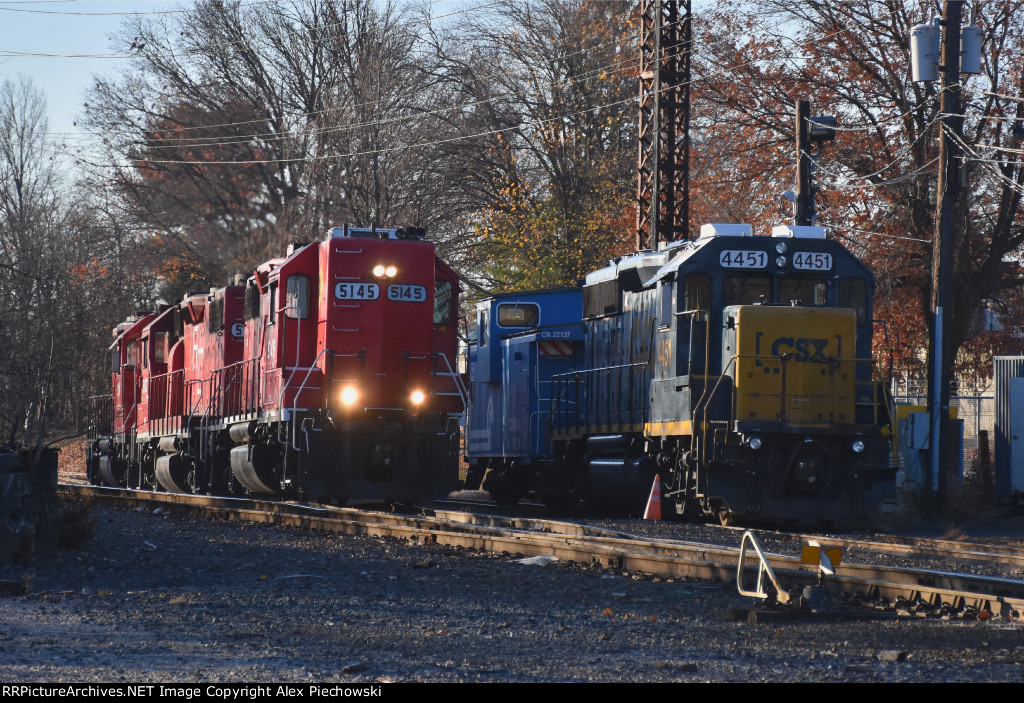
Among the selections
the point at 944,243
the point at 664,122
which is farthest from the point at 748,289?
the point at 664,122

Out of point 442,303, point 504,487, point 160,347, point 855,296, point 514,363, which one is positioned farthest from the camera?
point 160,347

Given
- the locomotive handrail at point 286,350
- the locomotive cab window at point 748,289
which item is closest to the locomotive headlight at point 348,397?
the locomotive handrail at point 286,350

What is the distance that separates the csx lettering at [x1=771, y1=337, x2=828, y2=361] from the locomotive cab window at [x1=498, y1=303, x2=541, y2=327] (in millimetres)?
6423

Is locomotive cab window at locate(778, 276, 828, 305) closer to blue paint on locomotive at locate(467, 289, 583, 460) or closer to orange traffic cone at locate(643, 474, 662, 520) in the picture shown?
orange traffic cone at locate(643, 474, 662, 520)

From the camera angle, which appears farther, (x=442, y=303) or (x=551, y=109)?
(x=551, y=109)

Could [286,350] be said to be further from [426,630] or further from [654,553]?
[426,630]

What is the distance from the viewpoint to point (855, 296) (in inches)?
588

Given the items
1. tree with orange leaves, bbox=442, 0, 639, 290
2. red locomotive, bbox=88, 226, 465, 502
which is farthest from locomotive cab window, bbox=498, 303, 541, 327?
tree with orange leaves, bbox=442, 0, 639, 290

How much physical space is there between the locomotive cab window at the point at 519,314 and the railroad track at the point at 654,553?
14.0 ft

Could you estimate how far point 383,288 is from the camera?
658 inches

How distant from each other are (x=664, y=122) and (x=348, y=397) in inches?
336

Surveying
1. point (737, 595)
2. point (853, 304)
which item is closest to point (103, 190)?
point (853, 304)

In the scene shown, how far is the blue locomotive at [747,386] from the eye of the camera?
13.9 metres

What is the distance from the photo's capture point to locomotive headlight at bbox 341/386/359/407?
16.3 meters
